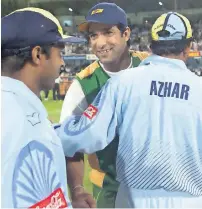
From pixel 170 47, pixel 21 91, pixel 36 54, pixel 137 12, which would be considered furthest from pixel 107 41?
pixel 137 12

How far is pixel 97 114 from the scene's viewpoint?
4.66ft

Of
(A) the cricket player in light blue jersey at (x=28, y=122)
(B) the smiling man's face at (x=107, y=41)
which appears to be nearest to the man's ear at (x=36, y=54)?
(A) the cricket player in light blue jersey at (x=28, y=122)

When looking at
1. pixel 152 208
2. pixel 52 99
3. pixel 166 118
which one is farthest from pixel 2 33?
pixel 52 99

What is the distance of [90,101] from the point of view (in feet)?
5.90

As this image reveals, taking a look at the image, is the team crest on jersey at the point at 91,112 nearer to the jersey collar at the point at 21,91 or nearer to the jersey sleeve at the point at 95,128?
the jersey sleeve at the point at 95,128

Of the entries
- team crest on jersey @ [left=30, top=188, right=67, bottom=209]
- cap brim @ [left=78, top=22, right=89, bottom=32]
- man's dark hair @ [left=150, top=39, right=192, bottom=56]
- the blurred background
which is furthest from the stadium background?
team crest on jersey @ [left=30, top=188, right=67, bottom=209]

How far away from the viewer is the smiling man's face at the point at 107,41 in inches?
72.2

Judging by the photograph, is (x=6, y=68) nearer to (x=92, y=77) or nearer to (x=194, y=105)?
(x=194, y=105)

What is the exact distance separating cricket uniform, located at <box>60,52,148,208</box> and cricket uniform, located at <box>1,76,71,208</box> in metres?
0.73

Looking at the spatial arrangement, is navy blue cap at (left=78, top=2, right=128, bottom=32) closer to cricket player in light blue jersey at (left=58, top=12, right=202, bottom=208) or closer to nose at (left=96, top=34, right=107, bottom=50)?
nose at (left=96, top=34, right=107, bottom=50)

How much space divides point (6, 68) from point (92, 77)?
0.76m

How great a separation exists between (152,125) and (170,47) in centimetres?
28

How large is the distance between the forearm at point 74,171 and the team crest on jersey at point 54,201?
0.56 meters

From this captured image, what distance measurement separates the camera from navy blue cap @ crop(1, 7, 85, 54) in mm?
1100
